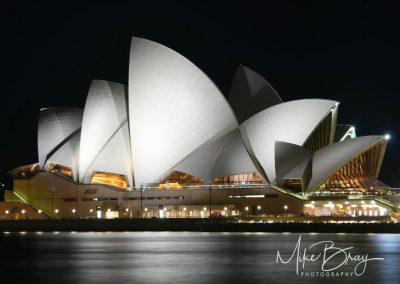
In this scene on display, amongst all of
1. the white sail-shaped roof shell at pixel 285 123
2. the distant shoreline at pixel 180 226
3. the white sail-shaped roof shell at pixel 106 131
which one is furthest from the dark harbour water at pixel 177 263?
the white sail-shaped roof shell at pixel 106 131

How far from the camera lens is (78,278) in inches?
1147

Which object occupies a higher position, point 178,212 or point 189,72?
point 189,72

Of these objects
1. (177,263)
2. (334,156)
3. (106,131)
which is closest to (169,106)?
(106,131)

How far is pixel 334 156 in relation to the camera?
215 feet

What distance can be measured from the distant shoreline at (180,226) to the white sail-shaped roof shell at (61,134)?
7.57m

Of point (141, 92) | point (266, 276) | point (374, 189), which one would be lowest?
point (266, 276)

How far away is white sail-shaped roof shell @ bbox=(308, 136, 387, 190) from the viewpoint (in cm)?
6569

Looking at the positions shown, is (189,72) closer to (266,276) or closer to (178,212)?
(178,212)

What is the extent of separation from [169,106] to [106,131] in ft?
25.8

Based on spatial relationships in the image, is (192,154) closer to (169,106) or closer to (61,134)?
(169,106)

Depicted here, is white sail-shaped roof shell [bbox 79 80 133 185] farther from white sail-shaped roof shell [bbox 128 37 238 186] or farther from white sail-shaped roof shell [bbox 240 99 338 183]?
white sail-shaped roof shell [bbox 240 99 338 183]

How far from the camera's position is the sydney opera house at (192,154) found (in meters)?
64.8

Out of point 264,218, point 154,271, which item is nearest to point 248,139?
point 264,218

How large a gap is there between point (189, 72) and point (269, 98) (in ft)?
35.2
